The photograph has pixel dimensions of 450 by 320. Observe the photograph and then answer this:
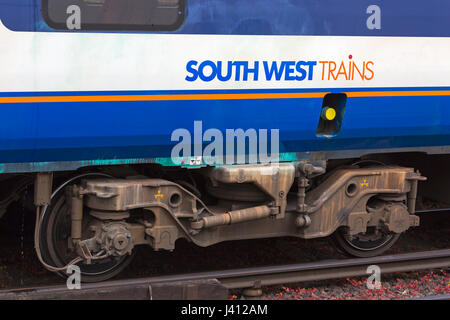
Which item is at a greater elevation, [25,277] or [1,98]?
[1,98]

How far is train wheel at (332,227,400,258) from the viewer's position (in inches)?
286

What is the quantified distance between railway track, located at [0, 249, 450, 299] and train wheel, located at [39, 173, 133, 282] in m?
0.33

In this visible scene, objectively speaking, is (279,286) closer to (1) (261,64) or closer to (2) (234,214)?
(2) (234,214)

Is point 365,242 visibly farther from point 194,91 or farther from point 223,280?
point 194,91

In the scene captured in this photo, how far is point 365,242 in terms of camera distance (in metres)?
7.38

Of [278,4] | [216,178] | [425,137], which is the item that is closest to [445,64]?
[425,137]

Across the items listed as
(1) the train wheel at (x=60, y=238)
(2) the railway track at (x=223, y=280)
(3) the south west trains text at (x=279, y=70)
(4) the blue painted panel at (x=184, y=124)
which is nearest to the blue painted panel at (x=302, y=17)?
(3) the south west trains text at (x=279, y=70)

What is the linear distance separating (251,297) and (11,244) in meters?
2.74

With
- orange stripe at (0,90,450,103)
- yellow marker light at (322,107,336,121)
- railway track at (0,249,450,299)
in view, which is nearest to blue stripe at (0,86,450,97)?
orange stripe at (0,90,450,103)

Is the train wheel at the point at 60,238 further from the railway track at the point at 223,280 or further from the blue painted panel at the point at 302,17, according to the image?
the blue painted panel at the point at 302,17

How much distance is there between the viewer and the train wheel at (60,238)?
6.22 m

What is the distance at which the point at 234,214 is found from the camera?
6.37m

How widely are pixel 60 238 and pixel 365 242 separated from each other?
3.05m

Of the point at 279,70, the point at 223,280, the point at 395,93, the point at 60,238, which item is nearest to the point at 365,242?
the point at 395,93
